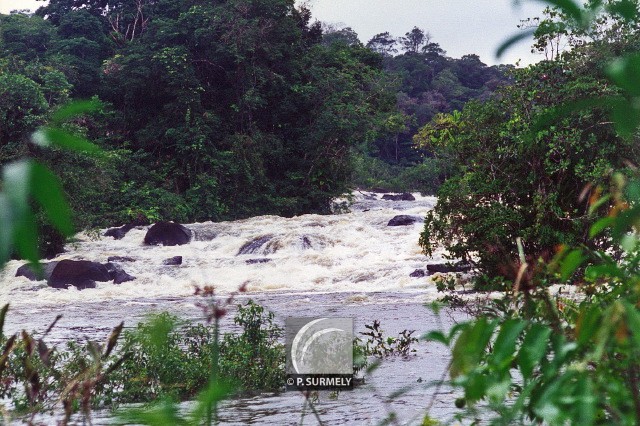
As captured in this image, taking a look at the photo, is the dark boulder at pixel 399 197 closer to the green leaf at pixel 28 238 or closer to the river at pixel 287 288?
the river at pixel 287 288

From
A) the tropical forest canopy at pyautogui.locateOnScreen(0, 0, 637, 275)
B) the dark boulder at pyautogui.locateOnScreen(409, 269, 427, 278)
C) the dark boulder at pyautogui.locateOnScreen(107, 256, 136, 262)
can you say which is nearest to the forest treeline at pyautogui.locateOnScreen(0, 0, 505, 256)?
the tropical forest canopy at pyautogui.locateOnScreen(0, 0, 637, 275)

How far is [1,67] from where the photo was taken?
76.4 feet

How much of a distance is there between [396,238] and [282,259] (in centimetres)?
318

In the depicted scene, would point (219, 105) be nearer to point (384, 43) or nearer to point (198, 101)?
point (198, 101)

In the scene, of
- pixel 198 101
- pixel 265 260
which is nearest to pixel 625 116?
pixel 265 260

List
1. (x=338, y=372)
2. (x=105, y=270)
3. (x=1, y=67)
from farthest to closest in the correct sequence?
(x=1, y=67) → (x=105, y=270) → (x=338, y=372)

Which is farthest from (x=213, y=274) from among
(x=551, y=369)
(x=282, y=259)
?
(x=551, y=369)

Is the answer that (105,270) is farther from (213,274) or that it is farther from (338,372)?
(338,372)

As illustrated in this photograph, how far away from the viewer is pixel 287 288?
→ 15.0 m

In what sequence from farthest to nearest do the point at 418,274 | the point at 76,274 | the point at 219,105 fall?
the point at 219,105, the point at 76,274, the point at 418,274

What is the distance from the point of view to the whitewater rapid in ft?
48.0

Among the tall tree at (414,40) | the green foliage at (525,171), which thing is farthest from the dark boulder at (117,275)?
the tall tree at (414,40)

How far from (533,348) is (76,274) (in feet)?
50.0

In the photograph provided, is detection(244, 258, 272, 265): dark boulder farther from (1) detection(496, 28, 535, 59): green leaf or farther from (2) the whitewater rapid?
(1) detection(496, 28, 535, 59): green leaf
